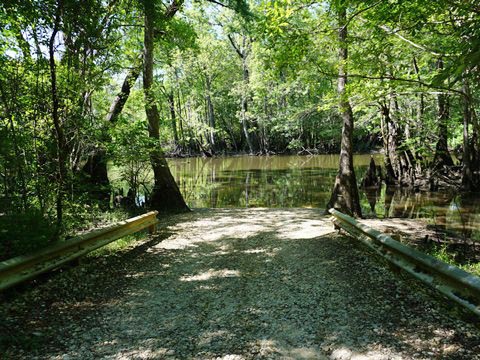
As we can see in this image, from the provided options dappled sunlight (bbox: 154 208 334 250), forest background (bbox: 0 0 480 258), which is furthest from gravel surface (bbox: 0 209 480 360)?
dappled sunlight (bbox: 154 208 334 250)

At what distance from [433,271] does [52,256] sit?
4.22m

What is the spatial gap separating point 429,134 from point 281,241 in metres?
13.8

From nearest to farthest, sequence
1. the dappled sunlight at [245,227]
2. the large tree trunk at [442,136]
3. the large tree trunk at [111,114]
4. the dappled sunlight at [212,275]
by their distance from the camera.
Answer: the dappled sunlight at [212,275] < the dappled sunlight at [245,227] < the large tree trunk at [111,114] < the large tree trunk at [442,136]

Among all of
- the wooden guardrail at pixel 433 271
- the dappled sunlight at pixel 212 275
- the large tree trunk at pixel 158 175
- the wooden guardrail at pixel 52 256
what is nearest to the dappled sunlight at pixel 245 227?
the wooden guardrail at pixel 52 256

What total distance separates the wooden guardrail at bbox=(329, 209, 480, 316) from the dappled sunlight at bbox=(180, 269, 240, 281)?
1960 millimetres

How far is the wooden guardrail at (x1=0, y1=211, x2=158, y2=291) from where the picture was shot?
3516 millimetres

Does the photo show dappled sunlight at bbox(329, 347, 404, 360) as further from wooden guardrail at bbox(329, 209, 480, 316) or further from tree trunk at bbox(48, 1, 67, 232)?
tree trunk at bbox(48, 1, 67, 232)

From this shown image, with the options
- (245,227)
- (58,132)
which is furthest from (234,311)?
(245,227)

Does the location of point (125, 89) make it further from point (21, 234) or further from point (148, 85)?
point (21, 234)

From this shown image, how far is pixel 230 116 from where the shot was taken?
5234 cm

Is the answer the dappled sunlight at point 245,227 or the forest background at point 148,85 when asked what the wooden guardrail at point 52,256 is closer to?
the forest background at point 148,85

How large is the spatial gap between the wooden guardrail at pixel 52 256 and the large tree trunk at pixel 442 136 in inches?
602

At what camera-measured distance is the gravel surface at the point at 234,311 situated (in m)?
2.86

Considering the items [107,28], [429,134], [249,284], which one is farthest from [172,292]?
[429,134]
